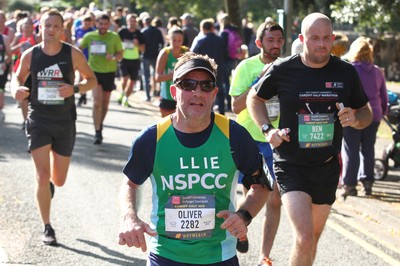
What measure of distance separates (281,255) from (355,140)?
127 inches

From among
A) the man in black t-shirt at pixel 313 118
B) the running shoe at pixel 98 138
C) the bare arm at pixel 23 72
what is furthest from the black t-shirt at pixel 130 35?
the man in black t-shirt at pixel 313 118

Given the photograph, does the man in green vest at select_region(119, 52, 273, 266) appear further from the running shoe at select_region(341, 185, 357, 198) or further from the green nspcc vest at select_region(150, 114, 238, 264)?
the running shoe at select_region(341, 185, 357, 198)

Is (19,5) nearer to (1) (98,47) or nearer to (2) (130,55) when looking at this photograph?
(2) (130,55)

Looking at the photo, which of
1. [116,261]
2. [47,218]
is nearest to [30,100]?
[47,218]

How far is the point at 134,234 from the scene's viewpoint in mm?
4203

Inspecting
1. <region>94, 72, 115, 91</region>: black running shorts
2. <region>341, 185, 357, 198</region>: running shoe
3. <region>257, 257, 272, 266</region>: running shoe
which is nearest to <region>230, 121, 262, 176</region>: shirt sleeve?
<region>257, 257, 272, 266</region>: running shoe

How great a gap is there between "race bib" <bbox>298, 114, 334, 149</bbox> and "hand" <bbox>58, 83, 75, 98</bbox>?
107 inches

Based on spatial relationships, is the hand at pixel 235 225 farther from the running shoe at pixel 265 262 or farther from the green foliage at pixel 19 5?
the green foliage at pixel 19 5

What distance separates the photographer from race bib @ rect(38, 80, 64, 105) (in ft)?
26.9

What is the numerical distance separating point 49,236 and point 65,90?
130 cm

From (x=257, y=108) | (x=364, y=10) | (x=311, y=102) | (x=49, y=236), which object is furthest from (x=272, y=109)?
(x=364, y=10)

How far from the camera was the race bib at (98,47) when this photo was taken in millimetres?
14805

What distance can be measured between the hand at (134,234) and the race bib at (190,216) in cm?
32

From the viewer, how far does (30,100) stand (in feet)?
27.3
